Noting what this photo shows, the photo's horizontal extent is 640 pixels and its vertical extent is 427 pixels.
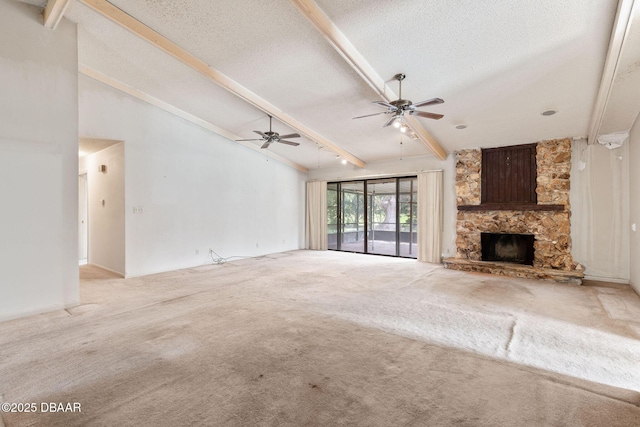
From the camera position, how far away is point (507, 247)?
6.61 m

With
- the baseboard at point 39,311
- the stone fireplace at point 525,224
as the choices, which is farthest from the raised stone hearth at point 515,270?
the baseboard at point 39,311

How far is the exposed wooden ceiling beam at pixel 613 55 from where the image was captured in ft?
8.85

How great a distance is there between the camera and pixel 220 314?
144 inches

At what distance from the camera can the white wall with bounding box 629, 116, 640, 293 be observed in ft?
15.6

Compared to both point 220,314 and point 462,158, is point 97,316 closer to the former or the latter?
point 220,314

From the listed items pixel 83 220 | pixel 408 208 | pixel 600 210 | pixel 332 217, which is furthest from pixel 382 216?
pixel 83 220

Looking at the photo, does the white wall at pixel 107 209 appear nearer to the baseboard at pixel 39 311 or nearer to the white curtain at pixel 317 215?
the baseboard at pixel 39 311

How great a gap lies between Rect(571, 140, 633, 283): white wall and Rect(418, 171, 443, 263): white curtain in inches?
102

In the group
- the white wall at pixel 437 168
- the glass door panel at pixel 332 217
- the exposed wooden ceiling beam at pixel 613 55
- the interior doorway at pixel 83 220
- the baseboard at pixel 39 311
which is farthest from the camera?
the glass door panel at pixel 332 217

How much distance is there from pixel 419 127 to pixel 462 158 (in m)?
2.06

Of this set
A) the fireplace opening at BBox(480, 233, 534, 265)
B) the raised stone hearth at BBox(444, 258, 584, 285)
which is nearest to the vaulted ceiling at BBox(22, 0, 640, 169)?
the fireplace opening at BBox(480, 233, 534, 265)

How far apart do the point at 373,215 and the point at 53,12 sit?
9389mm

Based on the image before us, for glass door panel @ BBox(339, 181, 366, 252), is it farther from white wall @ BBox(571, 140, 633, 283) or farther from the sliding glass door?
white wall @ BBox(571, 140, 633, 283)

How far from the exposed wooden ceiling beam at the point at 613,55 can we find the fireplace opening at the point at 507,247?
2.57 m
